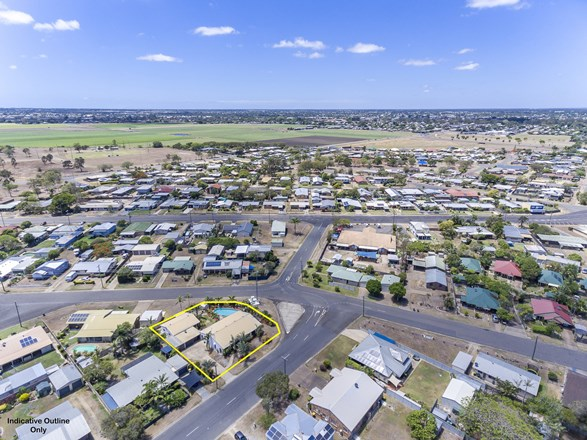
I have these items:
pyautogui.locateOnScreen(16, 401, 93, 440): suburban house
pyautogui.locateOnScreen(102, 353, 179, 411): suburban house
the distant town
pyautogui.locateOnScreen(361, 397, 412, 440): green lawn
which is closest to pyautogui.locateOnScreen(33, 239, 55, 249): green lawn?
the distant town

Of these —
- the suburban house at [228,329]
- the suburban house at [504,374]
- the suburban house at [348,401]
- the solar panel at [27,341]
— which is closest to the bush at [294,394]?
the suburban house at [348,401]

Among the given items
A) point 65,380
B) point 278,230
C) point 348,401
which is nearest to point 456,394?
point 348,401

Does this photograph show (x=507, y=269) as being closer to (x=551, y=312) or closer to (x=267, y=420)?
(x=551, y=312)

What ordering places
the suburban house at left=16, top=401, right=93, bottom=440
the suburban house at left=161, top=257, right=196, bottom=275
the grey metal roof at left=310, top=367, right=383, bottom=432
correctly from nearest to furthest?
the suburban house at left=16, top=401, right=93, bottom=440
the grey metal roof at left=310, top=367, right=383, bottom=432
the suburban house at left=161, top=257, right=196, bottom=275

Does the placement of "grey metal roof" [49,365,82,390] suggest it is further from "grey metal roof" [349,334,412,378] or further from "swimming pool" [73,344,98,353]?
"grey metal roof" [349,334,412,378]

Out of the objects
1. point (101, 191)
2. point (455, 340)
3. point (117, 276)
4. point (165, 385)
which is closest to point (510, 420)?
point (455, 340)

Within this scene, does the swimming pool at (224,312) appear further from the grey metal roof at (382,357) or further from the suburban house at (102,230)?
the suburban house at (102,230)

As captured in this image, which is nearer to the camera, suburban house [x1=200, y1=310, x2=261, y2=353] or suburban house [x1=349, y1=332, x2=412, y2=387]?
suburban house [x1=349, y1=332, x2=412, y2=387]
